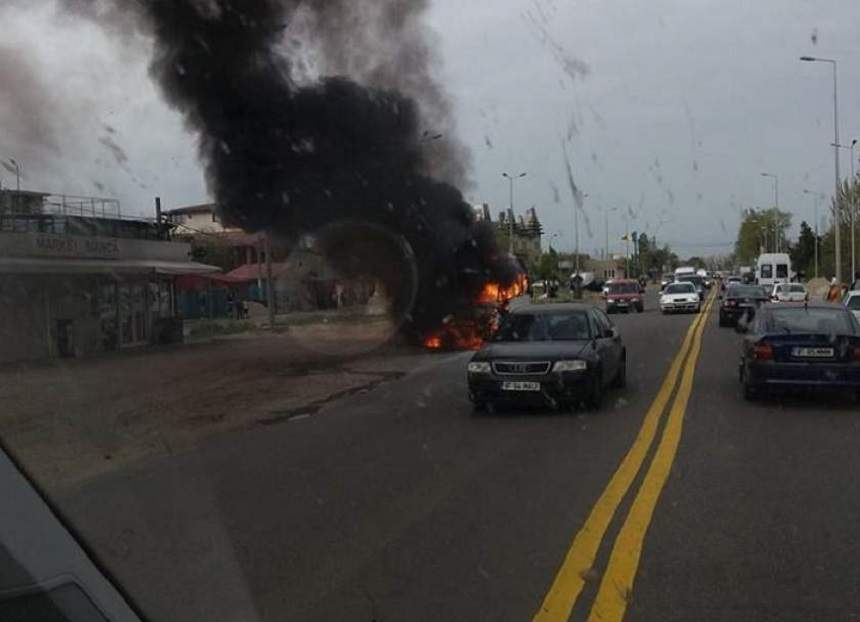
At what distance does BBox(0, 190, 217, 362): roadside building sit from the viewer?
16031 mm

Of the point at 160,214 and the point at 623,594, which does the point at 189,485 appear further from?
the point at 160,214

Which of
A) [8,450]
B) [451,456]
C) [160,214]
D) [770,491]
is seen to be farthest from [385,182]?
[8,450]

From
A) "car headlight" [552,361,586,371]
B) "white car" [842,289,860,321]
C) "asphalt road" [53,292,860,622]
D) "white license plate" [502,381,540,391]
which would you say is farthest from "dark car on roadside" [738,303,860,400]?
"white car" [842,289,860,321]

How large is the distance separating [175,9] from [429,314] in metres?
11.1

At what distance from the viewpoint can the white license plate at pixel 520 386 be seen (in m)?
10.7

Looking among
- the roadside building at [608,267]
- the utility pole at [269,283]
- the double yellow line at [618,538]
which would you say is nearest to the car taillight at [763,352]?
the double yellow line at [618,538]

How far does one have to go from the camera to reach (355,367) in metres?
19.3

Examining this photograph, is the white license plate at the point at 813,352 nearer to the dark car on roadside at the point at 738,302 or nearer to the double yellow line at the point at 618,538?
the double yellow line at the point at 618,538

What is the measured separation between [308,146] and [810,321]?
15.6m

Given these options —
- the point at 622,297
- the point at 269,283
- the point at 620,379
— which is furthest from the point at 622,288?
the point at 620,379

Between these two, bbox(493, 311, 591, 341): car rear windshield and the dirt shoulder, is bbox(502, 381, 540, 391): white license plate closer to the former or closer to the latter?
bbox(493, 311, 591, 341): car rear windshield

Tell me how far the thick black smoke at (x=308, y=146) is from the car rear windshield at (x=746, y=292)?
7841 millimetres

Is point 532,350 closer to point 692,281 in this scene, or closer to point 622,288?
point 622,288

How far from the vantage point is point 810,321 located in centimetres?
1159
